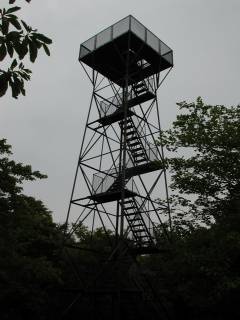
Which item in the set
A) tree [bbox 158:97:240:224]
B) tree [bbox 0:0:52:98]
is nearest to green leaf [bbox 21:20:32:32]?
tree [bbox 0:0:52:98]

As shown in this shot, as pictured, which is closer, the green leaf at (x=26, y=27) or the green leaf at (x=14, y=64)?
the green leaf at (x=26, y=27)

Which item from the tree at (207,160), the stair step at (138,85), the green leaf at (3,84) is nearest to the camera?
the green leaf at (3,84)

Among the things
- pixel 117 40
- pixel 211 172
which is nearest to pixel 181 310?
pixel 211 172

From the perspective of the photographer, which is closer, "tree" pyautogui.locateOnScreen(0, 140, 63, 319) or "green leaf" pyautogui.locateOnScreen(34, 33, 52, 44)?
"green leaf" pyautogui.locateOnScreen(34, 33, 52, 44)

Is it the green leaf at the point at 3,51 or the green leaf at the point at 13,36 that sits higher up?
the green leaf at the point at 13,36

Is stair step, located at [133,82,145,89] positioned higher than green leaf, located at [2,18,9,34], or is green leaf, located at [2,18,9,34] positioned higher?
stair step, located at [133,82,145,89]

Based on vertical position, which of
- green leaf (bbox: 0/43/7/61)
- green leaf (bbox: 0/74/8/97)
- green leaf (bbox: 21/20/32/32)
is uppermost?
green leaf (bbox: 21/20/32/32)

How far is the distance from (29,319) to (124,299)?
7.64m

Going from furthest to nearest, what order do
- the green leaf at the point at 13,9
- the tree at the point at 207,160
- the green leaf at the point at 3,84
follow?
the tree at the point at 207,160, the green leaf at the point at 3,84, the green leaf at the point at 13,9

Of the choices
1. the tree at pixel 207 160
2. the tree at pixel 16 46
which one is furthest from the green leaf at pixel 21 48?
the tree at pixel 207 160

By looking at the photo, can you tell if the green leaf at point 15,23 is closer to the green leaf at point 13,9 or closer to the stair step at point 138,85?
the green leaf at point 13,9

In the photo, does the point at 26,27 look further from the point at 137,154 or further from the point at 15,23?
the point at 137,154

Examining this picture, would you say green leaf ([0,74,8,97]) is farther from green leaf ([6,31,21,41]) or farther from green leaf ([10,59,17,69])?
green leaf ([6,31,21,41])

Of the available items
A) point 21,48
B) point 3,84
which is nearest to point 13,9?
point 21,48
